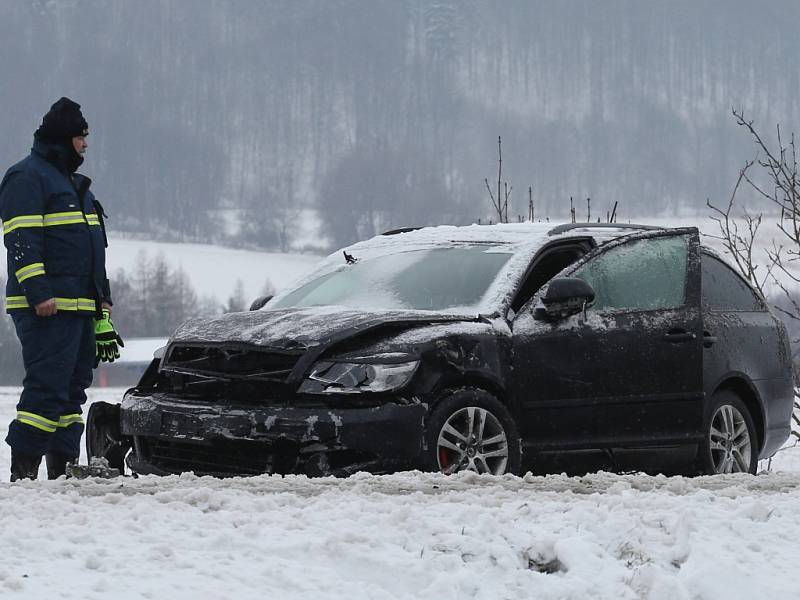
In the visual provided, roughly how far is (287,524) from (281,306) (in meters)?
3.42

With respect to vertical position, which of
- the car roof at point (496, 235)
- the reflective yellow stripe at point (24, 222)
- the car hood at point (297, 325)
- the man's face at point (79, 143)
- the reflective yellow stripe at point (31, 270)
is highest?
the man's face at point (79, 143)

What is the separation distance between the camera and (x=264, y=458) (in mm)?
6008

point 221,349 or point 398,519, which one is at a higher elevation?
point 221,349

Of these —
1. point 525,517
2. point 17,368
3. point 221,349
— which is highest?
point 221,349

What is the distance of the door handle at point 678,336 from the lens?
23.6 feet

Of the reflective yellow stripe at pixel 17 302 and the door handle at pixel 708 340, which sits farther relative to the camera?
the door handle at pixel 708 340

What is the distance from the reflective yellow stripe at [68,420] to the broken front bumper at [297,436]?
0.76m

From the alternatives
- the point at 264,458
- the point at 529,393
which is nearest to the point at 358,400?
the point at 264,458

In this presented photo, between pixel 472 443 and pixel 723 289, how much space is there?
8.38 feet

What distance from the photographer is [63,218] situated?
6.74 meters

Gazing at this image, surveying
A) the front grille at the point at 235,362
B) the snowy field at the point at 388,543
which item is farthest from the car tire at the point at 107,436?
the snowy field at the point at 388,543

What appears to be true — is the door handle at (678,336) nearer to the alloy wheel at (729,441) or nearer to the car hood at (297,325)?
the alloy wheel at (729,441)

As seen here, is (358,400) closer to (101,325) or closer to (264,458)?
(264,458)

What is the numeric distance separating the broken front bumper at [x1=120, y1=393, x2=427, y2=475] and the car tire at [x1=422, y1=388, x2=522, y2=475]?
3.6 inches
